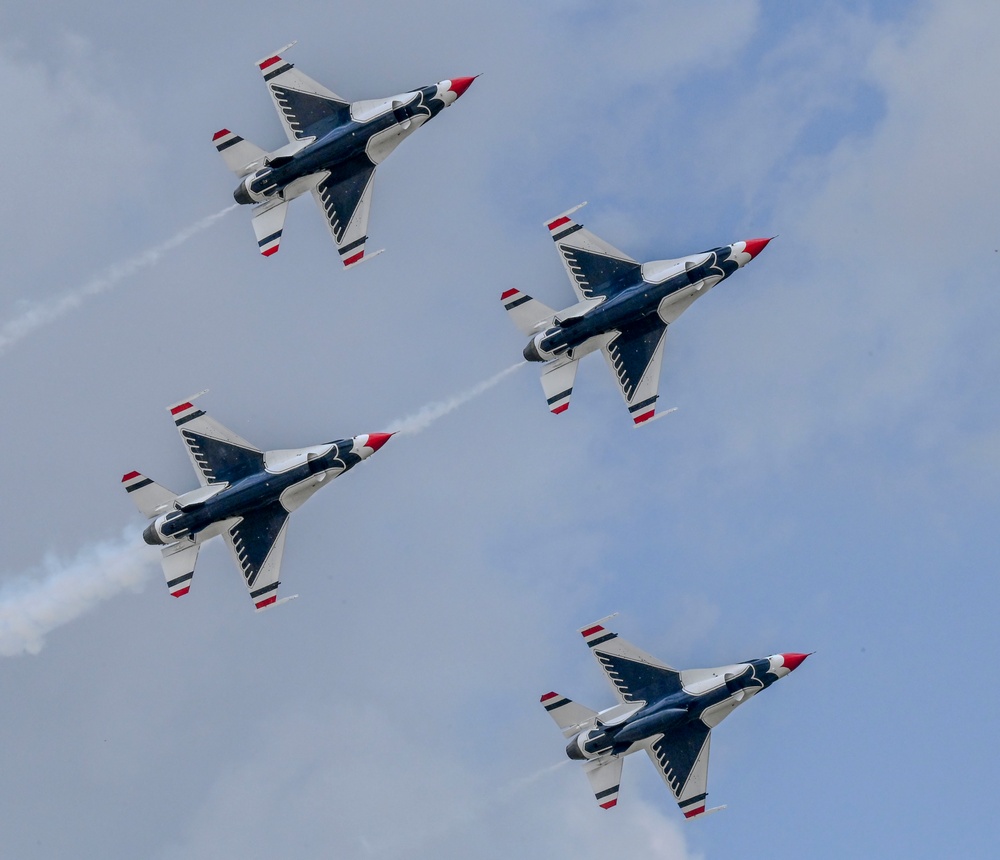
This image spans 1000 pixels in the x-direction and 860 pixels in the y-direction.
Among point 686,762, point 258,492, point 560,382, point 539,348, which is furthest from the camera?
point 686,762

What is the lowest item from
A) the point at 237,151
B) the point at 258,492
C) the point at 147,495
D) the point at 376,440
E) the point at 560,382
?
the point at 560,382

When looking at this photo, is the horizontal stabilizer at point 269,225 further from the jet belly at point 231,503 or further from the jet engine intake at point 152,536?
the jet engine intake at point 152,536

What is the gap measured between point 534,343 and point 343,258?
43.2ft

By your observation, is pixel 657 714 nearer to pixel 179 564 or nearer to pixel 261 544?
pixel 261 544

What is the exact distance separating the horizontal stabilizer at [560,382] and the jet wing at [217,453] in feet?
57.8

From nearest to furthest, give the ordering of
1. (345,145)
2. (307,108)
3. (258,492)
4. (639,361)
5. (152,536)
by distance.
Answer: (152,536)
(258,492)
(345,145)
(307,108)
(639,361)

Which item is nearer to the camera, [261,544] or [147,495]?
[147,495]

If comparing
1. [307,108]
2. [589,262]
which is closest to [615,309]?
[589,262]

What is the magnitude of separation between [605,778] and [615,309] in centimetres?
2804

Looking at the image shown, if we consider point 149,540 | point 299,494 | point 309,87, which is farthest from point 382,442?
point 309,87

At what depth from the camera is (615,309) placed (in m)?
104

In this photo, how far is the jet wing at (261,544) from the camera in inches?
4070

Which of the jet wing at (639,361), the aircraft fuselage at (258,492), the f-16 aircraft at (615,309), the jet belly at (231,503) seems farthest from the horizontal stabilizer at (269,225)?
the jet wing at (639,361)

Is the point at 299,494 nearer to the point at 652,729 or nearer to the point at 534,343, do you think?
the point at 534,343
